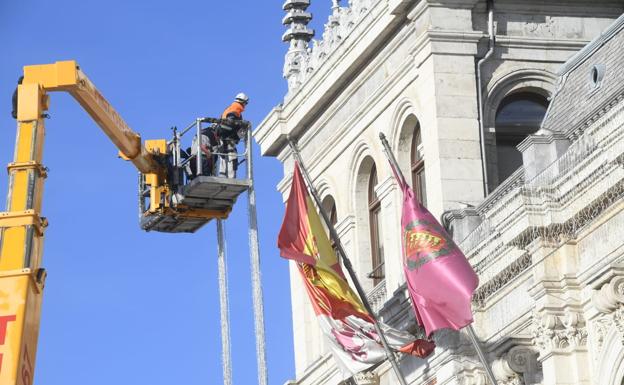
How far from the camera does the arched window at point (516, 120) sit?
48.4 m

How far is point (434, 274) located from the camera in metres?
40.5

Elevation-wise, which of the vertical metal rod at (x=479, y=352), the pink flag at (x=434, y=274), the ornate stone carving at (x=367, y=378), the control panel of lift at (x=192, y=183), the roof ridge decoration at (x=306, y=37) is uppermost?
the roof ridge decoration at (x=306, y=37)

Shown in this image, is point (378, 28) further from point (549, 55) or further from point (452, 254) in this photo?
point (452, 254)

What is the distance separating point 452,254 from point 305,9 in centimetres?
1573

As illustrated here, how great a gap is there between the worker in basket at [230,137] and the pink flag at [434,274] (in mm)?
5362

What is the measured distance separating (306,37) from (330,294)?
503 inches

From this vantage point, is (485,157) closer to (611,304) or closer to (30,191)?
(611,304)

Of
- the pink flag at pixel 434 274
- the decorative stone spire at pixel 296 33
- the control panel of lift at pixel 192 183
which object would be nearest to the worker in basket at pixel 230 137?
the control panel of lift at pixel 192 183

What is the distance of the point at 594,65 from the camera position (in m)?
42.8

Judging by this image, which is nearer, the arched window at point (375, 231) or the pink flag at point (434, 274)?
the pink flag at point (434, 274)

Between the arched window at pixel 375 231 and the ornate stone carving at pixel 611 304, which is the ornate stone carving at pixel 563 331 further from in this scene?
the arched window at pixel 375 231

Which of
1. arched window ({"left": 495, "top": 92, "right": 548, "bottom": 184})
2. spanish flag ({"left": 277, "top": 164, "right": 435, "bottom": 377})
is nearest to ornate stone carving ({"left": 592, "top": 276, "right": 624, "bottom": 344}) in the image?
spanish flag ({"left": 277, "top": 164, "right": 435, "bottom": 377})

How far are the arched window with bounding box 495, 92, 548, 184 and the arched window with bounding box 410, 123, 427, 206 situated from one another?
1713 millimetres

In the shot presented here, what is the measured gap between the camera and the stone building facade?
129ft
